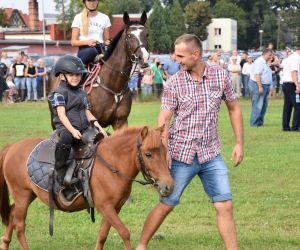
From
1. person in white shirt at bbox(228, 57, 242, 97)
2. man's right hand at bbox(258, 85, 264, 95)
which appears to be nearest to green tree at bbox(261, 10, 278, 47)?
person in white shirt at bbox(228, 57, 242, 97)

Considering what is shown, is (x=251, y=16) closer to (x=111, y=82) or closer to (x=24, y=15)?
(x=24, y=15)

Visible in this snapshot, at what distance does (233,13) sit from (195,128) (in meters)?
122

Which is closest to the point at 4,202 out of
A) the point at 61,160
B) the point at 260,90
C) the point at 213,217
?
the point at 61,160

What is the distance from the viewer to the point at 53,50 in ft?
279

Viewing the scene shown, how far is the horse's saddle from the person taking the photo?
7.02 m

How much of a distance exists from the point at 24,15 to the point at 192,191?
13938 cm

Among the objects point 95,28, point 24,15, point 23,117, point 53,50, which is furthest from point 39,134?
point 24,15

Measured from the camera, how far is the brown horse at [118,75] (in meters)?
10.9

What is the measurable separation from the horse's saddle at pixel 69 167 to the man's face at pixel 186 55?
44.4 inches

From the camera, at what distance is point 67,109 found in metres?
7.32

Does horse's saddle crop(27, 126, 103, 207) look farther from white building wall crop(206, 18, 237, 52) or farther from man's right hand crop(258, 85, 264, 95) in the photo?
white building wall crop(206, 18, 237, 52)

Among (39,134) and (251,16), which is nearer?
(39,134)

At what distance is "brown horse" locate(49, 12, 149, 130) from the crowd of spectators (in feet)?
69.6

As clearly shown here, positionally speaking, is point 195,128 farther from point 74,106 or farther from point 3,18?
point 3,18
